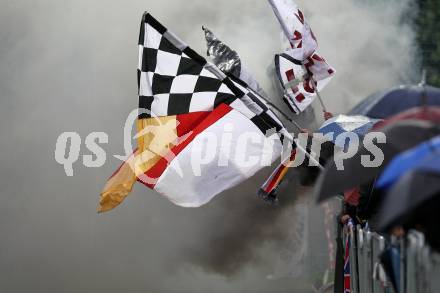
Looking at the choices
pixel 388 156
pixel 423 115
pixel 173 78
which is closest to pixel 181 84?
pixel 173 78

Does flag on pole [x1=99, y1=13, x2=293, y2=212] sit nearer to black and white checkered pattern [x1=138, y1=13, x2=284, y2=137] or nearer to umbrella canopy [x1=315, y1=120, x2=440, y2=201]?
black and white checkered pattern [x1=138, y1=13, x2=284, y2=137]

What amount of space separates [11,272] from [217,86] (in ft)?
15.6

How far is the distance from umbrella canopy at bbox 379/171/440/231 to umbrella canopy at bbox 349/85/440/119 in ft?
4.14

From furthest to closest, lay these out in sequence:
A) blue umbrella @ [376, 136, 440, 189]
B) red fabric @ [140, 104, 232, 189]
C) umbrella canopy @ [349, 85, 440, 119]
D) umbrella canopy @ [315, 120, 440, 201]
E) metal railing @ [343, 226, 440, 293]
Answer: red fabric @ [140, 104, 232, 189] < umbrella canopy @ [349, 85, 440, 119] < metal railing @ [343, 226, 440, 293] < umbrella canopy @ [315, 120, 440, 201] < blue umbrella @ [376, 136, 440, 189]

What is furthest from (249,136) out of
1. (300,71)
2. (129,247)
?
(129,247)

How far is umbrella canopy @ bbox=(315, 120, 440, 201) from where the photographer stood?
3.76 meters

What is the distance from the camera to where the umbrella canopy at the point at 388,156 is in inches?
148

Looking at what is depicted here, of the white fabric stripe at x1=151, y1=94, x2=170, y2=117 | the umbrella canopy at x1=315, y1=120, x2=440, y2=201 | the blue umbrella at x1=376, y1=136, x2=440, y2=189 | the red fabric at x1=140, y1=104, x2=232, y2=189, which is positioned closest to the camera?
the blue umbrella at x1=376, y1=136, x2=440, y2=189

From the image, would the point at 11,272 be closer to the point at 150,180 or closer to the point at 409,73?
the point at 150,180

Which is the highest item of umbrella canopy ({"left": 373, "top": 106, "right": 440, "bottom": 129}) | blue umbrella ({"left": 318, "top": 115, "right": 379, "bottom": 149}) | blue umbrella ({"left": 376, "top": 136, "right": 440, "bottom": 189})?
blue umbrella ({"left": 318, "top": 115, "right": 379, "bottom": 149})

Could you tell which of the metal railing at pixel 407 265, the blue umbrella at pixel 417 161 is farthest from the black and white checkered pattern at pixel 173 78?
the blue umbrella at pixel 417 161

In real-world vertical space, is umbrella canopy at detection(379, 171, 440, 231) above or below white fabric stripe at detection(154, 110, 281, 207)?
below

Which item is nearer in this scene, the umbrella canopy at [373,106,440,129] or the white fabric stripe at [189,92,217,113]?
the umbrella canopy at [373,106,440,129]

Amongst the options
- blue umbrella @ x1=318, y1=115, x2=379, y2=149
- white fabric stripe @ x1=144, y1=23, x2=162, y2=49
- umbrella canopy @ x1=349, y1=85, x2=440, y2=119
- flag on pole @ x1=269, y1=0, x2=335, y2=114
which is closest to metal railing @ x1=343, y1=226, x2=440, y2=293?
umbrella canopy @ x1=349, y1=85, x2=440, y2=119
